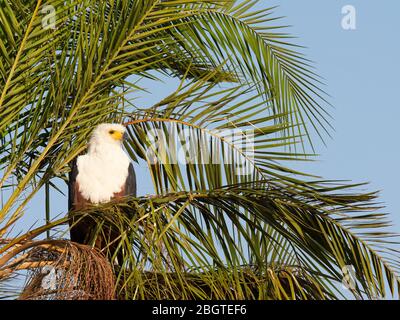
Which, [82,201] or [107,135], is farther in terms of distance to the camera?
[82,201]

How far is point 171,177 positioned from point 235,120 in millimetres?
667

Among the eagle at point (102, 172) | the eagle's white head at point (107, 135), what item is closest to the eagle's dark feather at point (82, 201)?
the eagle at point (102, 172)

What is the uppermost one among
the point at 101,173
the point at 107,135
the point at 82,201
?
the point at 107,135

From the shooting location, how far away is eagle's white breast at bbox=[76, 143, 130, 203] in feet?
27.7

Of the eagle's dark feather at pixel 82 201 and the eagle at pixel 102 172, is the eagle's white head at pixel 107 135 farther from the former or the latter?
the eagle's dark feather at pixel 82 201

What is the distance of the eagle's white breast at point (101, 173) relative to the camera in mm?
8438

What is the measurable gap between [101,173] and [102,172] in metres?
0.01

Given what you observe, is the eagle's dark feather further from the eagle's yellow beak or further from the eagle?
the eagle's yellow beak

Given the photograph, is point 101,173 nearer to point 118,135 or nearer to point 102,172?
point 102,172

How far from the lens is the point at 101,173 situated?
855cm

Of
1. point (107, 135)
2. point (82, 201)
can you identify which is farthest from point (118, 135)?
point (82, 201)

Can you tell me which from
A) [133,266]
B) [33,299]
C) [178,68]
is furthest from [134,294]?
[178,68]

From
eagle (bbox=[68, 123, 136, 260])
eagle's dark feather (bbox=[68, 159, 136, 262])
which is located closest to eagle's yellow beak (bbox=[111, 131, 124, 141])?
eagle (bbox=[68, 123, 136, 260])
